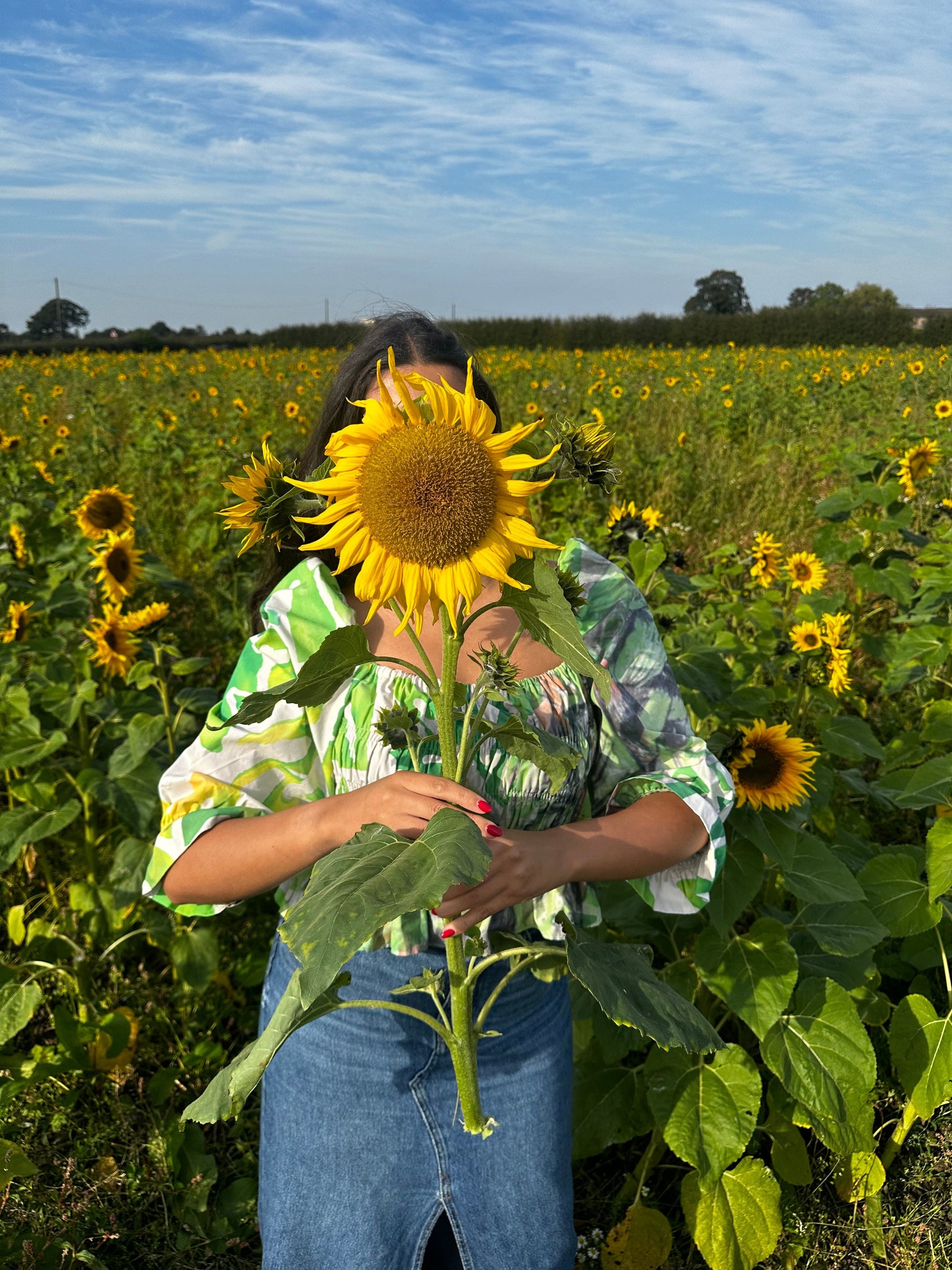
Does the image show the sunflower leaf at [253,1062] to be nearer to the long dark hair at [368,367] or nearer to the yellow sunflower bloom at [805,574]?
the long dark hair at [368,367]

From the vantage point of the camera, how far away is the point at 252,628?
1.79 m

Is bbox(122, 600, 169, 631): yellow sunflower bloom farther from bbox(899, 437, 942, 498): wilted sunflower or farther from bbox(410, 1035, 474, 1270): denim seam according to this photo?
bbox(899, 437, 942, 498): wilted sunflower

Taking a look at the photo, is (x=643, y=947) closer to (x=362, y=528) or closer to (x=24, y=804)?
(x=362, y=528)

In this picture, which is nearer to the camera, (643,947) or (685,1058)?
(643,947)

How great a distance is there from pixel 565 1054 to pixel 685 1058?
35 centimetres

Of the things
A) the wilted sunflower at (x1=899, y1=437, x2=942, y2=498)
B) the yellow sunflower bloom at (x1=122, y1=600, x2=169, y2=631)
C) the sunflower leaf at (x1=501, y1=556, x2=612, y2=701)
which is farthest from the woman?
the wilted sunflower at (x1=899, y1=437, x2=942, y2=498)

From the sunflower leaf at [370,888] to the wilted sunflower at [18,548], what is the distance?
2.52 meters

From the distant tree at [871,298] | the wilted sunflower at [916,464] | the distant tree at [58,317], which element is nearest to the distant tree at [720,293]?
the distant tree at [871,298]

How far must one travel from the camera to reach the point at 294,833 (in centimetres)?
126

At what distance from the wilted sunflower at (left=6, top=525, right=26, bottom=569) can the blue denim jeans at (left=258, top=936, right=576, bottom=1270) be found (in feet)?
6.61

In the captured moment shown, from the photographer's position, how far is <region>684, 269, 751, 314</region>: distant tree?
37.9 meters

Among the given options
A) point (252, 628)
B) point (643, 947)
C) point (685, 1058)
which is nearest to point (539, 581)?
point (643, 947)

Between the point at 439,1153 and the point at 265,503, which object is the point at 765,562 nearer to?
the point at 439,1153

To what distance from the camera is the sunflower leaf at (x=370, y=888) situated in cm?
76
